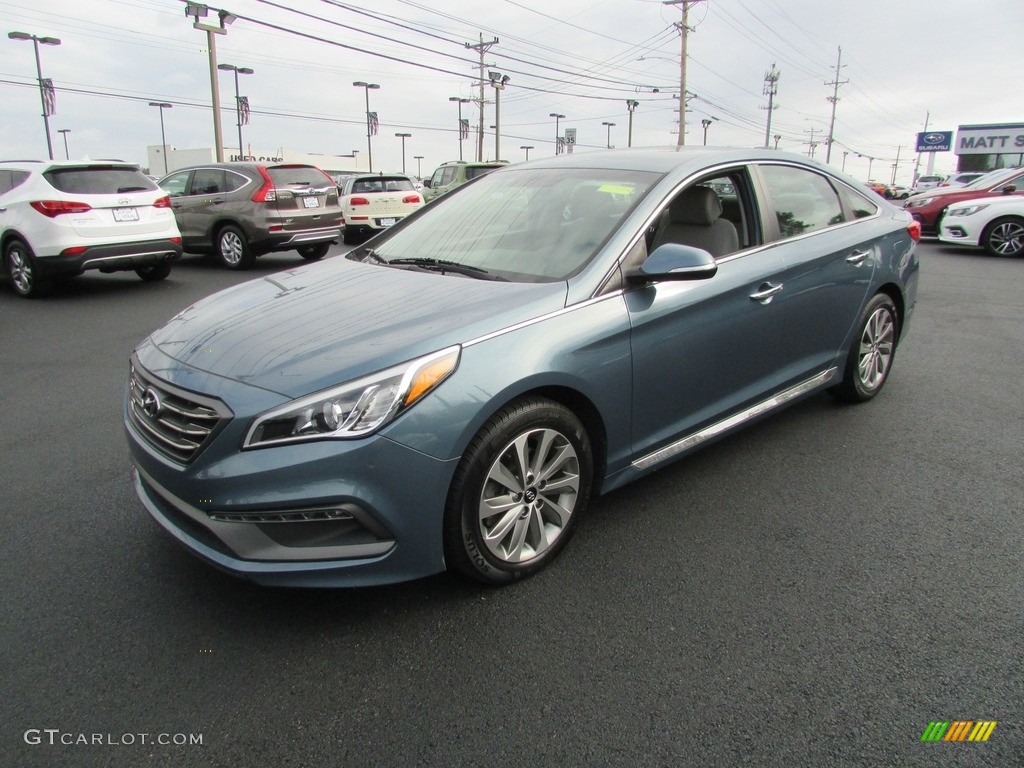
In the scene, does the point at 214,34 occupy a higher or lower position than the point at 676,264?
higher

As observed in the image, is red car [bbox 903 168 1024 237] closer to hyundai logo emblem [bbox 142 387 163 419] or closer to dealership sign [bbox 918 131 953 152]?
hyundai logo emblem [bbox 142 387 163 419]

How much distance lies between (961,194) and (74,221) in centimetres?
1592

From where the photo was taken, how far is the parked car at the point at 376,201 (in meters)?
15.9

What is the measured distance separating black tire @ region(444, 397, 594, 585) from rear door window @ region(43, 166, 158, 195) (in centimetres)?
832

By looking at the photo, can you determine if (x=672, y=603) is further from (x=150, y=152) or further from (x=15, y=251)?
(x=150, y=152)

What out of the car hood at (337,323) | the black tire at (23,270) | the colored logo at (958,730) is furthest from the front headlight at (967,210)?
the black tire at (23,270)

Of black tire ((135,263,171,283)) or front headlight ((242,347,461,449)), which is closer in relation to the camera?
front headlight ((242,347,461,449))

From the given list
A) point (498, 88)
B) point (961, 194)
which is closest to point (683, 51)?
point (498, 88)

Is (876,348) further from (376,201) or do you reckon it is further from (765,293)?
(376,201)

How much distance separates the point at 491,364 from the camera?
2.42 meters

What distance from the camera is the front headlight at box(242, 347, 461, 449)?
220cm

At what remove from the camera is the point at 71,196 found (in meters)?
8.49

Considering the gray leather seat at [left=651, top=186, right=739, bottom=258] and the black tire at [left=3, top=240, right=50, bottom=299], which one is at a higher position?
the gray leather seat at [left=651, top=186, right=739, bottom=258]

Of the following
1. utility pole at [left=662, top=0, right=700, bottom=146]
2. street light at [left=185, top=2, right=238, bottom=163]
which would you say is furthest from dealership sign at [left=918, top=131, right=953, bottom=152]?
street light at [left=185, top=2, right=238, bottom=163]
